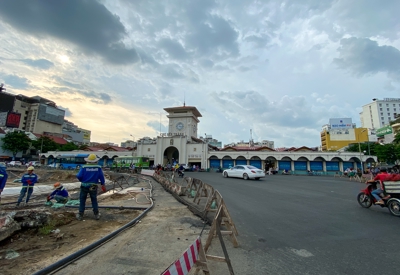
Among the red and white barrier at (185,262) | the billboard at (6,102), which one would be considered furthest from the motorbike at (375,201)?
the billboard at (6,102)

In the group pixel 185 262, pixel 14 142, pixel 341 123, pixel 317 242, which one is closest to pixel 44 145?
pixel 14 142

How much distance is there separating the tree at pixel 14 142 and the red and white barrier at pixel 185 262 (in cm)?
7419

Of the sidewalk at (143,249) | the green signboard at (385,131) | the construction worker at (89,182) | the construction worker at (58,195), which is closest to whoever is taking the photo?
the sidewalk at (143,249)

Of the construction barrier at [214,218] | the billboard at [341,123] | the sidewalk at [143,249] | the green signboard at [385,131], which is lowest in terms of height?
the sidewalk at [143,249]

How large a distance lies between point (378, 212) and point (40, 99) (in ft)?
397

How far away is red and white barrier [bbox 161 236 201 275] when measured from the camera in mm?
Answer: 1995

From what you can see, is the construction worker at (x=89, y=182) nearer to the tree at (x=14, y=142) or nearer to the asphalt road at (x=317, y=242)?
the asphalt road at (x=317, y=242)

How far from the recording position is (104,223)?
5.65m

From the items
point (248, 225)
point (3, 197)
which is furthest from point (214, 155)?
point (248, 225)

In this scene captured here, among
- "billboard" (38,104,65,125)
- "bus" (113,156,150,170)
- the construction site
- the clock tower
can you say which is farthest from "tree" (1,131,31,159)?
Answer: the construction site

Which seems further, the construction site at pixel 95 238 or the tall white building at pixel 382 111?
the tall white building at pixel 382 111

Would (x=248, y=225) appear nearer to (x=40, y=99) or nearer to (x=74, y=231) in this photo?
(x=74, y=231)

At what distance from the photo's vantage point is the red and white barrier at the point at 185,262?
1.99 meters

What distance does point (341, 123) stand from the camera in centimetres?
7700
